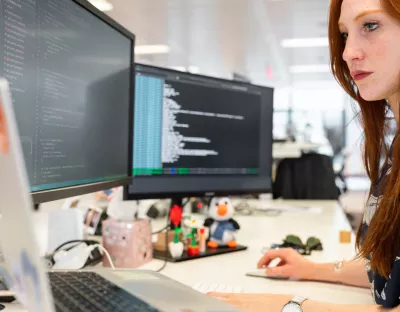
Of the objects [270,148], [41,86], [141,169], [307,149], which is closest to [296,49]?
[307,149]

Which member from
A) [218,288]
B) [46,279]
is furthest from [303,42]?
[46,279]

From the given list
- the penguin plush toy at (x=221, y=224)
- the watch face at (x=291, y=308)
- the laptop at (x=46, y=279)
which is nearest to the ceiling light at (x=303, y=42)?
the penguin plush toy at (x=221, y=224)

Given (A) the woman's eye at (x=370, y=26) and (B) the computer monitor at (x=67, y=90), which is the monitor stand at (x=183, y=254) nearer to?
(B) the computer monitor at (x=67, y=90)

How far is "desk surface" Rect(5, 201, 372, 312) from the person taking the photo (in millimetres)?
914

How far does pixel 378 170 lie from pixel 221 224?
0.51 m

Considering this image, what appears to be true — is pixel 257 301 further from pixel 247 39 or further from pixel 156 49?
pixel 156 49

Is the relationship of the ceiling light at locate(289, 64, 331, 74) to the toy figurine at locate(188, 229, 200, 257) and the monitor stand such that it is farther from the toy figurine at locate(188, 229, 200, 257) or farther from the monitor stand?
the toy figurine at locate(188, 229, 200, 257)

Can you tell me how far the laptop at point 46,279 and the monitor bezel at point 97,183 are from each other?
0.43 ft

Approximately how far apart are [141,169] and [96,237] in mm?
283

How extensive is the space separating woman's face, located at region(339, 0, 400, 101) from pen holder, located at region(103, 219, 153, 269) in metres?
0.60

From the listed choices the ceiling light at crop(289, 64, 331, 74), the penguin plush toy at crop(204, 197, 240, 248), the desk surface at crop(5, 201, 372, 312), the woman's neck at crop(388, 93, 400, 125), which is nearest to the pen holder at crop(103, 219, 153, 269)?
the desk surface at crop(5, 201, 372, 312)

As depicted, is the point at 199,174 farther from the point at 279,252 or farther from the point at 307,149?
the point at 307,149

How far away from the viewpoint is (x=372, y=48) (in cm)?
81

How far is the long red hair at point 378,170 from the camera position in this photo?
74cm
